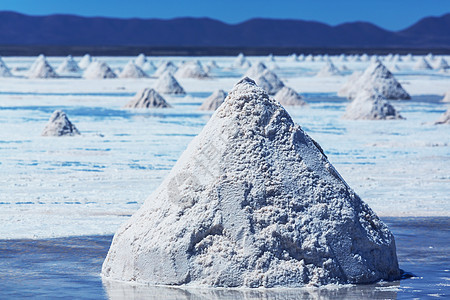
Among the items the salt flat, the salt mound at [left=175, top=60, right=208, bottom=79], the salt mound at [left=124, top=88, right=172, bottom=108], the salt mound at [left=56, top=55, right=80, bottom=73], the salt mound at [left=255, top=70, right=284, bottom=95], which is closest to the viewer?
the salt flat

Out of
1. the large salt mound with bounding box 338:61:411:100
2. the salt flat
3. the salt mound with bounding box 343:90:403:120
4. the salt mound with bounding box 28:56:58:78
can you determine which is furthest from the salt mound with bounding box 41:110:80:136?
the salt mound with bounding box 28:56:58:78

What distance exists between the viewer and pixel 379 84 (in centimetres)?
2395

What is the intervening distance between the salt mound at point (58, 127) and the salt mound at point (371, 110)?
555cm

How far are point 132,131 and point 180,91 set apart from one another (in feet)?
34.6

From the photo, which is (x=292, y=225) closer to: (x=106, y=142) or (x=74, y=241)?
(x=74, y=241)

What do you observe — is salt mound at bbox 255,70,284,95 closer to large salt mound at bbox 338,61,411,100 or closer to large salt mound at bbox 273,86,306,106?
large salt mound at bbox 338,61,411,100

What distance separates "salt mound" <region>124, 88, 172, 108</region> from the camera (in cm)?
1997

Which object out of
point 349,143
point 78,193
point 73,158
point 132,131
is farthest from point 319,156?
point 132,131

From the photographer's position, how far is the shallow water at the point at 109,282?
15.9 feet

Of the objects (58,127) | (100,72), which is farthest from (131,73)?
(58,127)

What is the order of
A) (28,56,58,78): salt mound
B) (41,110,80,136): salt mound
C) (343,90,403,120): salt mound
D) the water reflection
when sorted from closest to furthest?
the water reflection, (41,110,80,136): salt mound, (343,90,403,120): salt mound, (28,56,58,78): salt mound

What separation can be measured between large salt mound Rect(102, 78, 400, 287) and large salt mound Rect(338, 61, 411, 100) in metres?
18.4

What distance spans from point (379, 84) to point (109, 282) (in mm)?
19354

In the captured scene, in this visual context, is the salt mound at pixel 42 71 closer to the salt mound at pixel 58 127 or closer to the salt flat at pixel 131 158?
the salt flat at pixel 131 158
